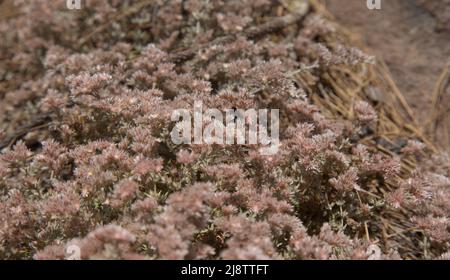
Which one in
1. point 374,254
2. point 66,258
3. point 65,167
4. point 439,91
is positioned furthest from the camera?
point 439,91

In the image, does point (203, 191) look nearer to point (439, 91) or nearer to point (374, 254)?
point (374, 254)

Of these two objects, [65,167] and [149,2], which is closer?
[65,167]

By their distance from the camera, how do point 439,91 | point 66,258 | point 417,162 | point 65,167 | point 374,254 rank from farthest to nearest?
point 439,91
point 417,162
point 65,167
point 374,254
point 66,258

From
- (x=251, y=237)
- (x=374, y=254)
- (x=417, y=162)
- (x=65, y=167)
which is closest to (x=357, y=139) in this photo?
(x=417, y=162)

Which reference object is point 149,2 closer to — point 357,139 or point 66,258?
point 357,139

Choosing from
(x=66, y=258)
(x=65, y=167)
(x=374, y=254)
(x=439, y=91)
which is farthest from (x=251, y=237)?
(x=439, y=91)
